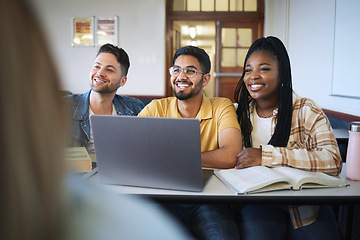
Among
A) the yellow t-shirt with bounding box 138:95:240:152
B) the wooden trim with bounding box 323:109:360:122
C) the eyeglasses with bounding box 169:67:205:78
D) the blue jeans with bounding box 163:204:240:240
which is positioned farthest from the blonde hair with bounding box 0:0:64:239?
the wooden trim with bounding box 323:109:360:122

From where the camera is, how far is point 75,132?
1873mm

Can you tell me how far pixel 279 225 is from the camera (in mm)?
1452

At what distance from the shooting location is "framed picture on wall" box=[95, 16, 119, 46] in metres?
5.48

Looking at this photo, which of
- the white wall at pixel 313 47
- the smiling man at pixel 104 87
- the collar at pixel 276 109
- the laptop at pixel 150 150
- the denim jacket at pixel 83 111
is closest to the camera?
the laptop at pixel 150 150

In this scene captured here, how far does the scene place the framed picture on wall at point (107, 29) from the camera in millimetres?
5480

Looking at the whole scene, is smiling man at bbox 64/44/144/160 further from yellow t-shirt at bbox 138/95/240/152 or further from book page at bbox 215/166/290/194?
book page at bbox 215/166/290/194

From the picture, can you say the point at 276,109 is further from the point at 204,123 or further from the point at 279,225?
the point at 279,225

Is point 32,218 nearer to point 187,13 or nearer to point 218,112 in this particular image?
point 218,112

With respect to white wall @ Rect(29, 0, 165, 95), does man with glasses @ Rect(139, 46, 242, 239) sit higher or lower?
lower

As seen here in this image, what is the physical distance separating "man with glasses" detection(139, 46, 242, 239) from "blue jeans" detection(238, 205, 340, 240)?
7cm

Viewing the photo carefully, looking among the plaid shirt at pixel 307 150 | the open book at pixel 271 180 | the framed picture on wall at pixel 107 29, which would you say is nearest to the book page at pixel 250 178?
the open book at pixel 271 180

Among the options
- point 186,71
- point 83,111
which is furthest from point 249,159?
point 83,111

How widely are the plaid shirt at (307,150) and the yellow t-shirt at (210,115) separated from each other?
226 millimetres

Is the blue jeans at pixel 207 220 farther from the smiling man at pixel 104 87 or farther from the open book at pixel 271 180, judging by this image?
the smiling man at pixel 104 87
